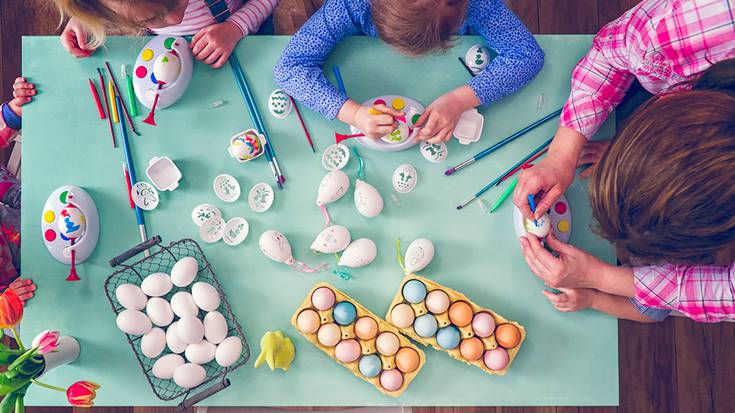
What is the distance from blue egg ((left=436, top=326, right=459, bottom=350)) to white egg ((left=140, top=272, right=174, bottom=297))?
0.42 m

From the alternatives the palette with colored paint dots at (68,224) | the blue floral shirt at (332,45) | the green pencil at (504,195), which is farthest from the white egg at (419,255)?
the palette with colored paint dots at (68,224)

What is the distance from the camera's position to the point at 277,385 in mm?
902

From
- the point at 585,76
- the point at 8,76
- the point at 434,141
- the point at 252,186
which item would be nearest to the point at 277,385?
the point at 252,186

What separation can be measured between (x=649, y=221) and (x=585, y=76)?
0.27 m

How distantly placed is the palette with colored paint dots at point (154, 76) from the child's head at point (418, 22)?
0.30 metres

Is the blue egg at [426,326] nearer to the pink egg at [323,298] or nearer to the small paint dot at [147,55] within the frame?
the pink egg at [323,298]

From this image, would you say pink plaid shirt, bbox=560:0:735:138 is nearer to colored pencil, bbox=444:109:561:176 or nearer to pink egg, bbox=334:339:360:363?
colored pencil, bbox=444:109:561:176

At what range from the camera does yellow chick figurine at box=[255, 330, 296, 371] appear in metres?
0.84

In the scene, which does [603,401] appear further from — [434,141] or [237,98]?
[237,98]

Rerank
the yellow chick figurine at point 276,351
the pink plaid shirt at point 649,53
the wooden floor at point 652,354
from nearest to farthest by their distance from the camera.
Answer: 1. the pink plaid shirt at point 649,53
2. the yellow chick figurine at point 276,351
3. the wooden floor at point 652,354

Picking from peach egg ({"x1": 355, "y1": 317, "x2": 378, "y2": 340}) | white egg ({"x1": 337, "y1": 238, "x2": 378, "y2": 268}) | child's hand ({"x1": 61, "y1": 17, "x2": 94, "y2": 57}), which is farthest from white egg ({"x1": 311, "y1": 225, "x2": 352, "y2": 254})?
child's hand ({"x1": 61, "y1": 17, "x2": 94, "y2": 57})

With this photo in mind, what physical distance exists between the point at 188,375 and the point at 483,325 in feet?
1.45

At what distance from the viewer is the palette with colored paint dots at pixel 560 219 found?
90cm

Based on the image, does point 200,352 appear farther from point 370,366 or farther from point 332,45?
point 332,45
